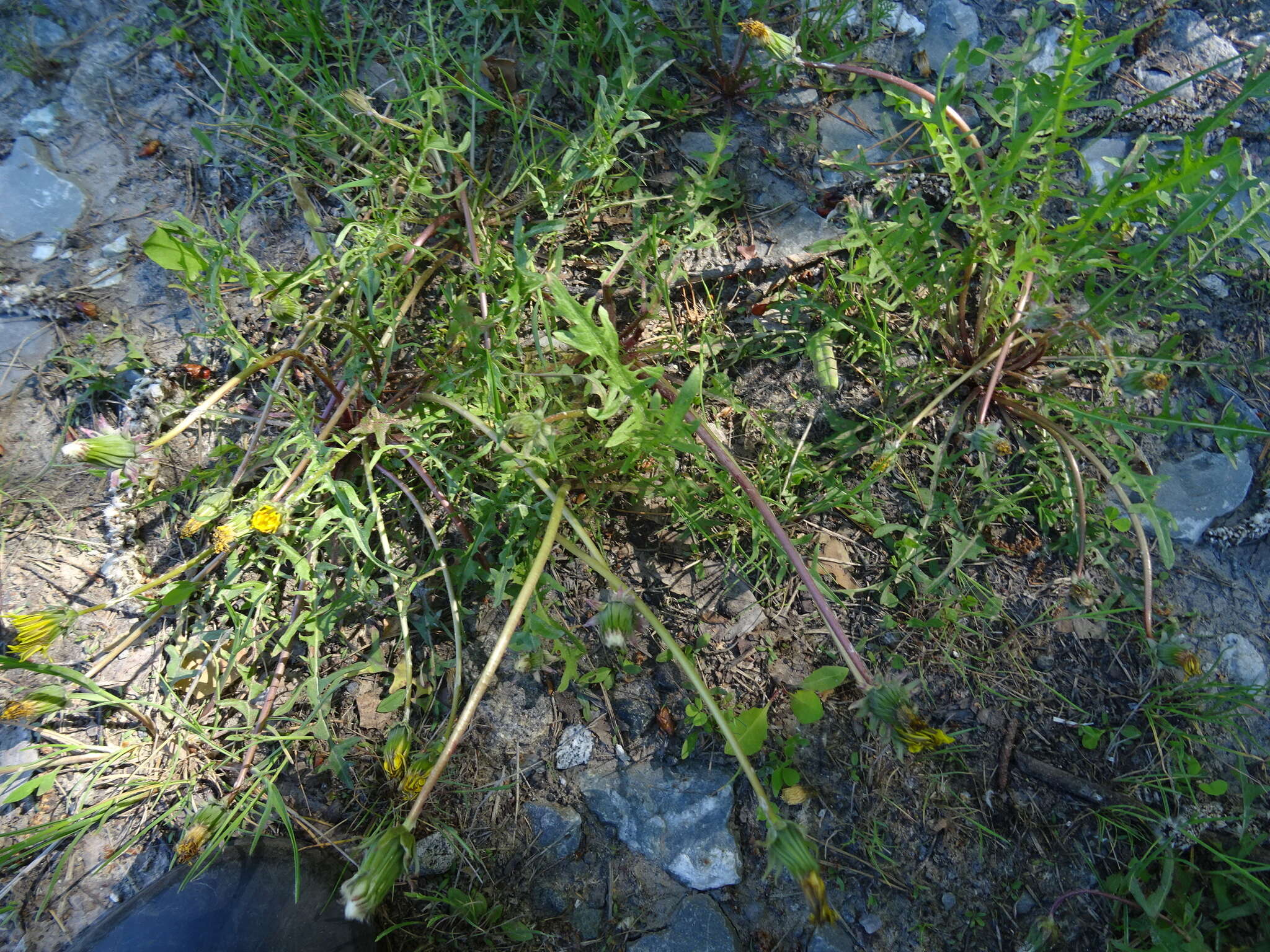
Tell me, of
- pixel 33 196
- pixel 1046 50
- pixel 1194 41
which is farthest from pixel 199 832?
pixel 1194 41

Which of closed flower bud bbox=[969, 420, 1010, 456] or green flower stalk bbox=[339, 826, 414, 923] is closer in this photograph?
green flower stalk bbox=[339, 826, 414, 923]

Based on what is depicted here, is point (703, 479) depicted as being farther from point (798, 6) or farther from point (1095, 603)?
point (798, 6)

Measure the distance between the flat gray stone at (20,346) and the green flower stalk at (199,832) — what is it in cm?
129

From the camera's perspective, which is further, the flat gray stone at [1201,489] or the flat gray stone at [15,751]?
the flat gray stone at [1201,489]

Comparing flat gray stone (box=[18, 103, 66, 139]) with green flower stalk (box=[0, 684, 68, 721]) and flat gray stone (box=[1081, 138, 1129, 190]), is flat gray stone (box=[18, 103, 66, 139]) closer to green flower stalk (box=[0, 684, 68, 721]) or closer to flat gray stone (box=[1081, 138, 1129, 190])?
green flower stalk (box=[0, 684, 68, 721])

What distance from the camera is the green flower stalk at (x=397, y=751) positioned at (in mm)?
1615

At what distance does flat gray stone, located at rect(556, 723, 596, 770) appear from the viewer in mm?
1768

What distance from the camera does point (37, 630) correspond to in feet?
5.46

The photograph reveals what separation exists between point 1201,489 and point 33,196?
344 centimetres

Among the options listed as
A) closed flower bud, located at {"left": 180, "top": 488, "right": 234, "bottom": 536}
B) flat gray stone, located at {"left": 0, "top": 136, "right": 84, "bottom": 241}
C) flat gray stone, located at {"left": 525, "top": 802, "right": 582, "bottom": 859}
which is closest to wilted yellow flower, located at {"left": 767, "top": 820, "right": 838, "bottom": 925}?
flat gray stone, located at {"left": 525, "top": 802, "right": 582, "bottom": 859}

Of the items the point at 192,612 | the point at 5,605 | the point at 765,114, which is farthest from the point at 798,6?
the point at 5,605

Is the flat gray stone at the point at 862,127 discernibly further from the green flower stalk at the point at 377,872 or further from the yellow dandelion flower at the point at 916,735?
the green flower stalk at the point at 377,872

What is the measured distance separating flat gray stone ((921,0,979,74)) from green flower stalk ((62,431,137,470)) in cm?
257

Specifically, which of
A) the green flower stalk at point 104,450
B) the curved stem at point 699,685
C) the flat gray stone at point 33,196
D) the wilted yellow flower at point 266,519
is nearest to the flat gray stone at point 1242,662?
the curved stem at point 699,685
